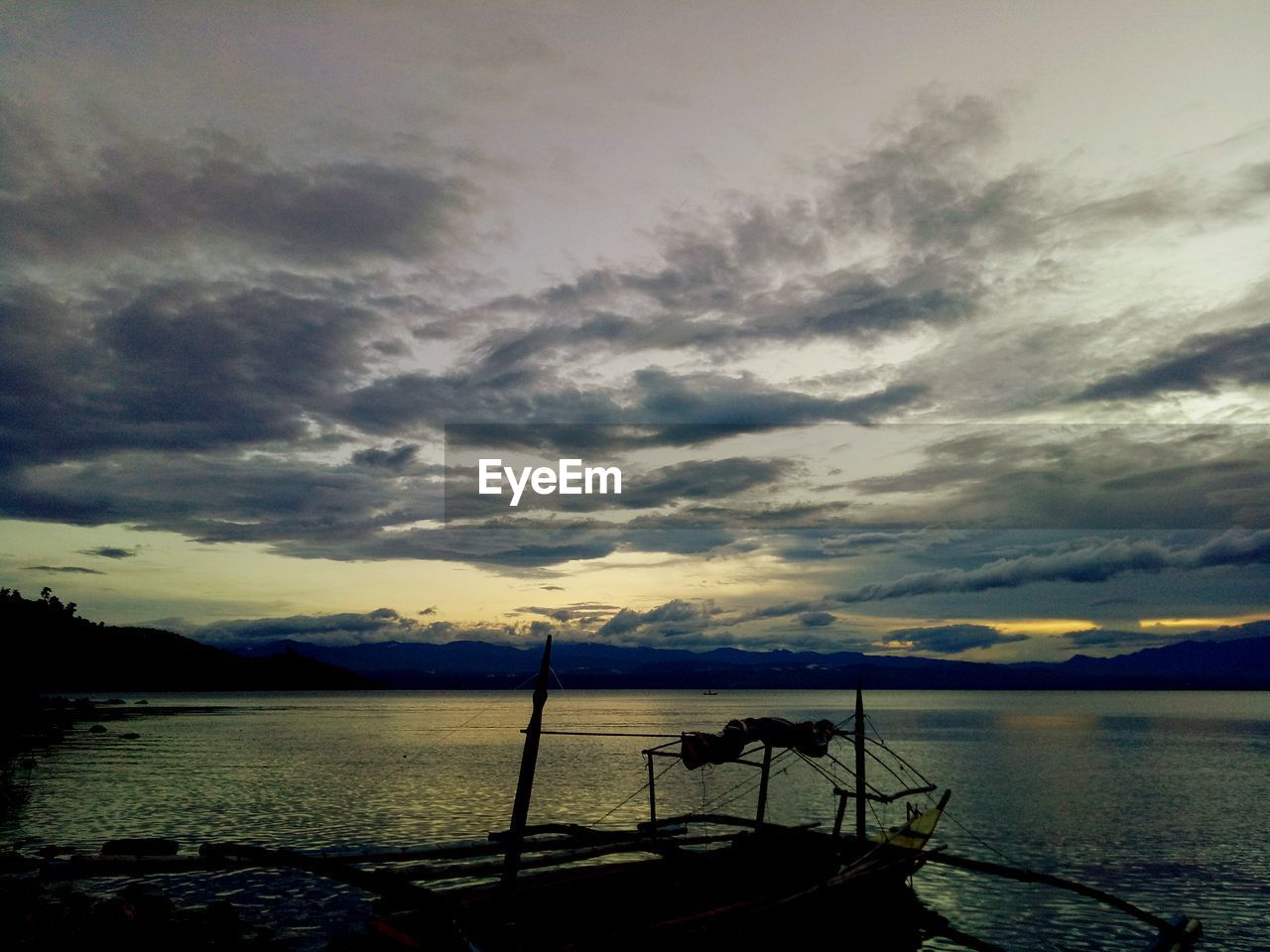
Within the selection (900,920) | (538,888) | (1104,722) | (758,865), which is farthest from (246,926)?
(1104,722)

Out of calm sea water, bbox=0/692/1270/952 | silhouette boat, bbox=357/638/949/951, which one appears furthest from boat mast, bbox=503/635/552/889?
calm sea water, bbox=0/692/1270/952

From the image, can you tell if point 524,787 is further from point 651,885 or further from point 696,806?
point 696,806

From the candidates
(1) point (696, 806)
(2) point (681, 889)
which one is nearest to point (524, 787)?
(2) point (681, 889)

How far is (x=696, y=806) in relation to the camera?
176ft

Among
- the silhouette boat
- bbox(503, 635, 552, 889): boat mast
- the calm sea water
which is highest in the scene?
bbox(503, 635, 552, 889): boat mast

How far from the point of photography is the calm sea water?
2783 cm

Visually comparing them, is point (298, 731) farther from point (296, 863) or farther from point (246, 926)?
point (296, 863)

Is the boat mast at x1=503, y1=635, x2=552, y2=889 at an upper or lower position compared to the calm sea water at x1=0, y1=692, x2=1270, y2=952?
upper

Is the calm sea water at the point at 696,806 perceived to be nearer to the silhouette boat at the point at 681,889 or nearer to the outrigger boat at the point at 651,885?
the outrigger boat at the point at 651,885

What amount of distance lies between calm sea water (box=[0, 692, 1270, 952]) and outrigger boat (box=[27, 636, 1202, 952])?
3213 millimetres

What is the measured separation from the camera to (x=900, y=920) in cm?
2345

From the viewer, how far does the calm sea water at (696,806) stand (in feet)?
91.3

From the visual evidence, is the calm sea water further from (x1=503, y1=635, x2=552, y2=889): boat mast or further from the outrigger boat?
(x1=503, y1=635, x2=552, y2=889): boat mast

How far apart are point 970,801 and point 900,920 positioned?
35.3 metres
